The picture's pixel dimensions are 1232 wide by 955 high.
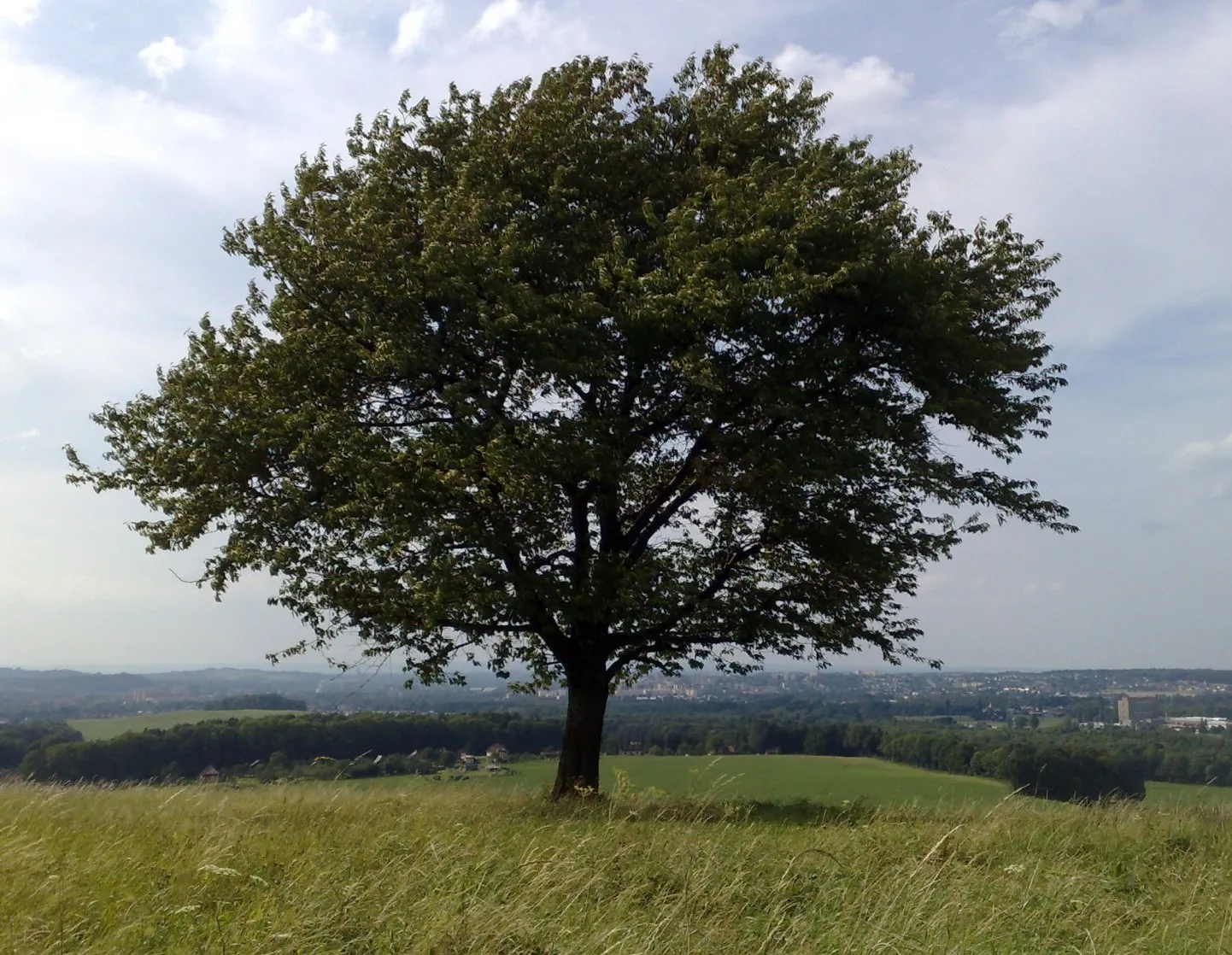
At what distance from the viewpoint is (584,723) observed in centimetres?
1650

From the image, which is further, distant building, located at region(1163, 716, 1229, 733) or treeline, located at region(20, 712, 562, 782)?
distant building, located at region(1163, 716, 1229, 733)

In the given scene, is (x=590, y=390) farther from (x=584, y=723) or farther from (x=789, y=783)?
(x=789, y=783)

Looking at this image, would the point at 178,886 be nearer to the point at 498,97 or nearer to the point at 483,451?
the point at 483,451

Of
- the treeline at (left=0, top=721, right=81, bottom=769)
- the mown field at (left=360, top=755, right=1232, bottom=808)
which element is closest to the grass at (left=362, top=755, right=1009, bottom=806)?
the mown field at (left=360, top=755, right=1232, bottom=808)

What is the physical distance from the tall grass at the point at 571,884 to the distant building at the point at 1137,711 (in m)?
37.5

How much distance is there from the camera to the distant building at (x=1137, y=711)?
146 ft

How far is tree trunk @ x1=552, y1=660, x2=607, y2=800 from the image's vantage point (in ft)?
53.7

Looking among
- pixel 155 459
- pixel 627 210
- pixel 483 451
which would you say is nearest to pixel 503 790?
pixel 483 451

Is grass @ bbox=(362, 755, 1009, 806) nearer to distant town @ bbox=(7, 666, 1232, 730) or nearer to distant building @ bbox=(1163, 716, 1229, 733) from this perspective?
distant town @ bbox=(7, 666, 1232, 730)

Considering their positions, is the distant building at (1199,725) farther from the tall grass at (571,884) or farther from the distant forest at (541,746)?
the tall grass at (571,884)

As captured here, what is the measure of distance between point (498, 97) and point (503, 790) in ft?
40.6

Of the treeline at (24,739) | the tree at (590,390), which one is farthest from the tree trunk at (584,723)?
the treeline at (24,739)

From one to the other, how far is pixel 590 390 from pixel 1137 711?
47.0 metres

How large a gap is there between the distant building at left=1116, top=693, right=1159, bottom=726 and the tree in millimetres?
32589
